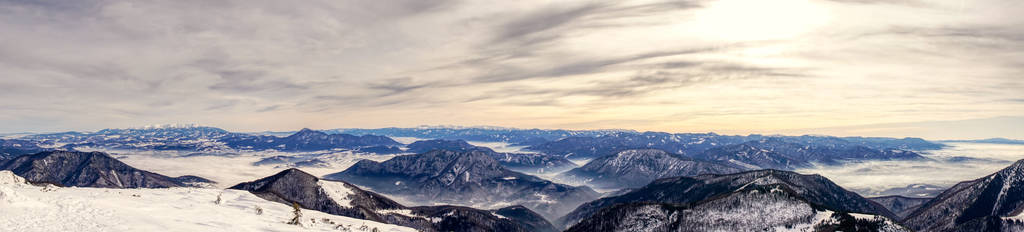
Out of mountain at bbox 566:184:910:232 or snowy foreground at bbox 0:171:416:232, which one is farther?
mountain at bbox 566:184:910:232

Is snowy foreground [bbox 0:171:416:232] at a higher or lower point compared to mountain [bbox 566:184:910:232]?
higher

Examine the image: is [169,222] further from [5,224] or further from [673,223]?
[673,223]

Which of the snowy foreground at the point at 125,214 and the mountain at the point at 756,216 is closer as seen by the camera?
the snowy foreground at the point at 125,214

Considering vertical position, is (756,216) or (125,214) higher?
(125,214)

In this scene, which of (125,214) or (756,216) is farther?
(756,216)
